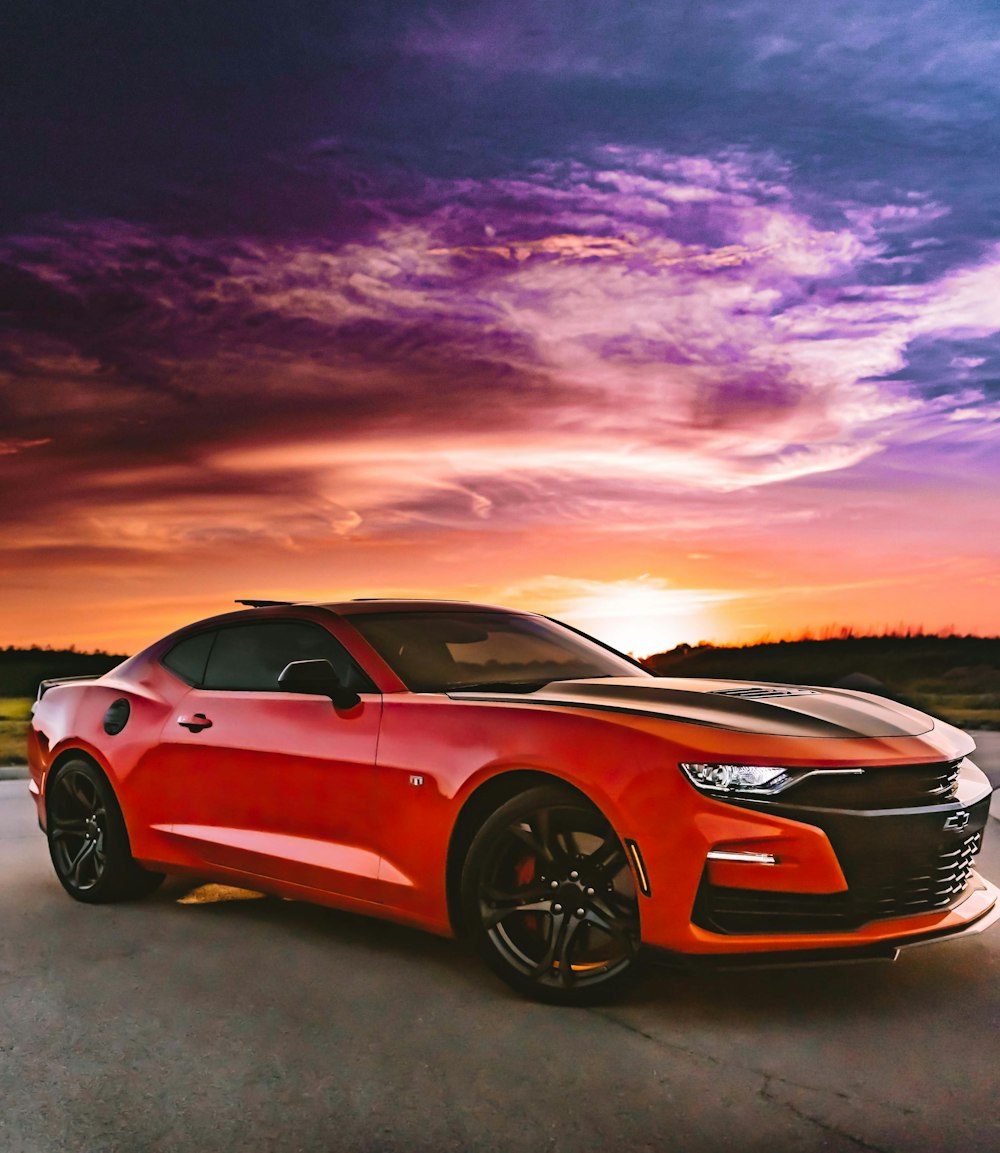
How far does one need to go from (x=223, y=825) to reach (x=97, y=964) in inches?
32.3

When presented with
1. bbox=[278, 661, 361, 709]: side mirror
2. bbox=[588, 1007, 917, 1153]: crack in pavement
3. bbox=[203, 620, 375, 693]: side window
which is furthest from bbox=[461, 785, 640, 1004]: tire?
bbox=[203, 620, 375, 693]: side window

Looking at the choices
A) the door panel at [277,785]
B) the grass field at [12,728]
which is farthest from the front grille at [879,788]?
the grass field at [12,728]

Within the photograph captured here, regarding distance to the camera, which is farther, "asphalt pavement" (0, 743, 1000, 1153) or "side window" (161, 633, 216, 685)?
"side window" (161, 633, 216, 685)

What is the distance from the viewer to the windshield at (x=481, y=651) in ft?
18.3

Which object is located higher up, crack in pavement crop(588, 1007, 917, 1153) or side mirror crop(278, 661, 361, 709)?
side mirror crop(278, 661, 361, 709)

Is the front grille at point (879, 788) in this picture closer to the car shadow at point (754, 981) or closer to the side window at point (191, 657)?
the car shadow at point (754, 981)

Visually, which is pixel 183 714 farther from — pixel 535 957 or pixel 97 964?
pixel 535 957

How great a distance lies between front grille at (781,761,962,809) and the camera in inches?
173

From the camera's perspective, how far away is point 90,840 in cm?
674

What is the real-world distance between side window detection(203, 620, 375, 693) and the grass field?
6105 millimetres

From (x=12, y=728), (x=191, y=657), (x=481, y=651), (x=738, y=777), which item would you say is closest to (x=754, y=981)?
(x=738, y=777)

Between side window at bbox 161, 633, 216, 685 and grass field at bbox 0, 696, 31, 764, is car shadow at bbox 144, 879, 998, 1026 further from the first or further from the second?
grass field at bbox 0, 696, 31, 764

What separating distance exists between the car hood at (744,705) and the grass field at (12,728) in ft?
26.6

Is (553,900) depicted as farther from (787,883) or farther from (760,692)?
(760,692)
